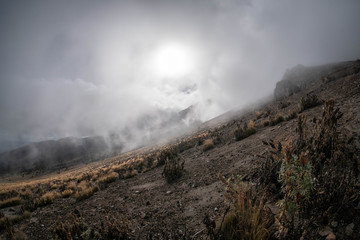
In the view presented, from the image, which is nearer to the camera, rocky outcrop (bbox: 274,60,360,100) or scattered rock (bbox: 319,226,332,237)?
scattered rock (bbox: 319,226,332,237)

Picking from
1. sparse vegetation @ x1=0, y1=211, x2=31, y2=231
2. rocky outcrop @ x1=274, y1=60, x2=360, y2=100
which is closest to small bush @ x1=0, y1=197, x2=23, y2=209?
sparse vegetation @ x1=0, y1=211, x2=31, y2=231

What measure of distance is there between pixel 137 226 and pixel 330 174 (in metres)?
3.80

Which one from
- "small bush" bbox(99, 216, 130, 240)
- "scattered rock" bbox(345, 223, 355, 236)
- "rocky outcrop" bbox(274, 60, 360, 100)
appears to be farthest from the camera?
"rocky outcrop" bbox(274, 60, 360, 100)

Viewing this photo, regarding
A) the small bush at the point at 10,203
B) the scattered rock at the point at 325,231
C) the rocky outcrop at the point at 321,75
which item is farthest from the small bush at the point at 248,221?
the rocky outcrop at the point at 321,75

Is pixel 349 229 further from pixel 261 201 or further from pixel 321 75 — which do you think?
pixel 321 75

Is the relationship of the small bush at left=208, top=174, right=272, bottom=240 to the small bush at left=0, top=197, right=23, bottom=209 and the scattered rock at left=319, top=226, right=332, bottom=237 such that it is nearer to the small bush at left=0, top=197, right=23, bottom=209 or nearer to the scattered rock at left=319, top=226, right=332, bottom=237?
the scattered rock at left=319, top=226, right=332, bottom=237

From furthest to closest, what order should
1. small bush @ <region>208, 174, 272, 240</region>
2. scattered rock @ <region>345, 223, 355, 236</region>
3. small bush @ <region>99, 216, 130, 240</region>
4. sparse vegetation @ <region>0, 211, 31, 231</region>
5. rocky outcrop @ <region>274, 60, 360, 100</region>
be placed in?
rocky outcrop @ <region>274, 60, 360, 100</region>, sparse vegetation @ <region>0, 211, 31, 231</region>, small bush @ <region>99, 216, 130, 240</region>, small bush @ <region>208, 174, 272, 240</region>, scattered rock @ <region>345, 223, 355, 236</region>

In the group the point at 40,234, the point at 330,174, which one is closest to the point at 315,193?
the point at 330,174

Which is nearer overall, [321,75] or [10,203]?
[10,203]

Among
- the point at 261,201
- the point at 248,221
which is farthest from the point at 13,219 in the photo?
the point at 261,201

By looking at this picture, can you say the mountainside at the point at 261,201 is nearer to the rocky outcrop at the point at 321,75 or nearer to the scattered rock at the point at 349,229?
the scattered rock at the point at 349,229

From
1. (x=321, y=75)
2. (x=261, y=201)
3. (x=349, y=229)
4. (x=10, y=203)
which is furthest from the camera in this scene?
(x=321, y=75)

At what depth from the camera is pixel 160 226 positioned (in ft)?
10.9

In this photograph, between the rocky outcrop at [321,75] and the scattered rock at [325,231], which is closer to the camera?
the scattered rock at [325,231]
